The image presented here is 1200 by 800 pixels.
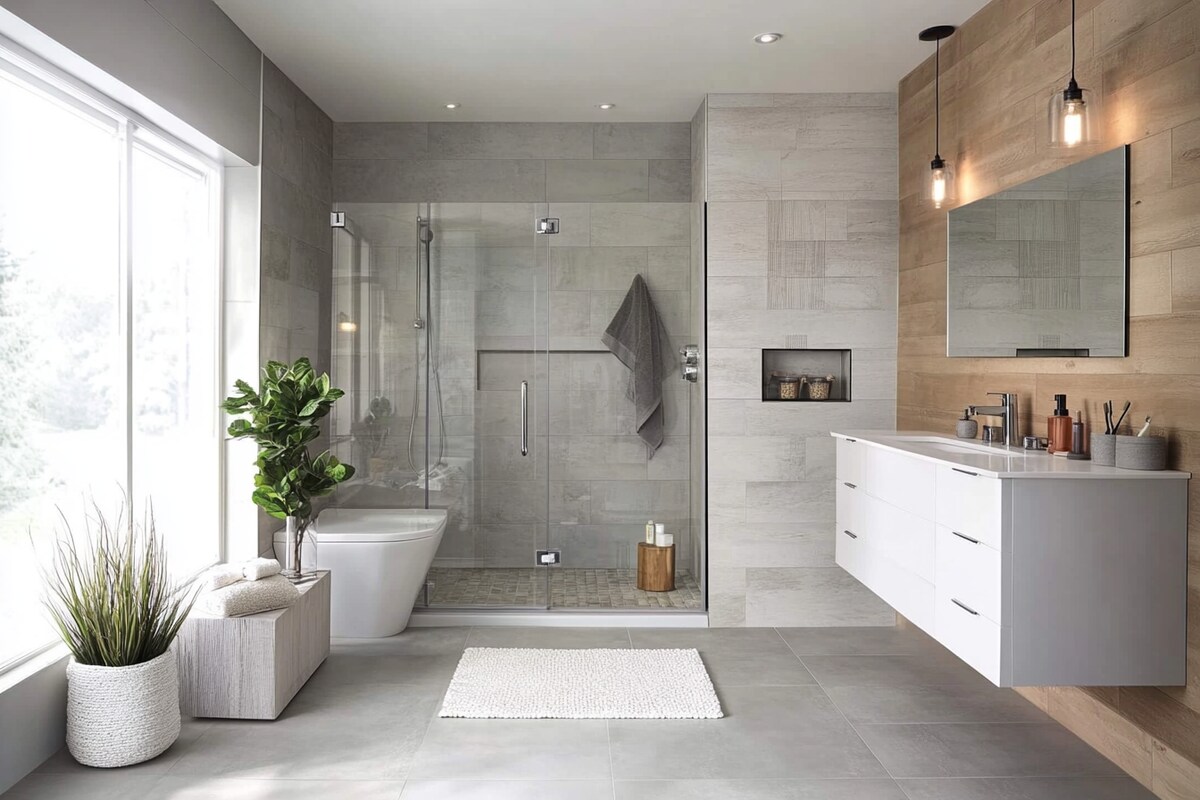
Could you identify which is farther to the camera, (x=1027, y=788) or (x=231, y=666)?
(x=231, y=666)

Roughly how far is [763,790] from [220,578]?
1.86 meters

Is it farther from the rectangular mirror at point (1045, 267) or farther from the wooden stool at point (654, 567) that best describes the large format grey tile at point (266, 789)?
the rectangular mirror at point (1045, 267)

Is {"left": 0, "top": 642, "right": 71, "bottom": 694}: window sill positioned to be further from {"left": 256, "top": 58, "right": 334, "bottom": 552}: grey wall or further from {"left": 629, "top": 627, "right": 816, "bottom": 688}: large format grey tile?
{"left": 629, "top": 627, "right": 816, "bottom": 688}: large format grey tile

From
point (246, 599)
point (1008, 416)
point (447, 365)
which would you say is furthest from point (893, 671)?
point (246, 599)

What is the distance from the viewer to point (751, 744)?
266 cm

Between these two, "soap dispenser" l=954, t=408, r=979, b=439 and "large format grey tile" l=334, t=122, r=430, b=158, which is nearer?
"soap dispenser" l=954, t=408, r=979, b=439

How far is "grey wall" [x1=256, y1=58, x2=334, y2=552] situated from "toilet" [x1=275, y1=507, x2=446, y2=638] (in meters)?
0.27

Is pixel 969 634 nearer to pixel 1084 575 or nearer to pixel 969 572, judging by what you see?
pixel 969 572

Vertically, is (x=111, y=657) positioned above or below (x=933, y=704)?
above

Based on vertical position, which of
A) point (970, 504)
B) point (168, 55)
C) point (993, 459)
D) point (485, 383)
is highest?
point (168, 55)

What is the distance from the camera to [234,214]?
348 centimetres

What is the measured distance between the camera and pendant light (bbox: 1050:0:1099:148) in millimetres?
2379

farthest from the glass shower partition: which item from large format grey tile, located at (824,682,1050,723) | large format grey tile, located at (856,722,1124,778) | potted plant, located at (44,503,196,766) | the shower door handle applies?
large format grey tile, located at (856,722,1124,778)

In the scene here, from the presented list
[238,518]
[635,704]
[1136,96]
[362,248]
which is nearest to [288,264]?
[362,248]
